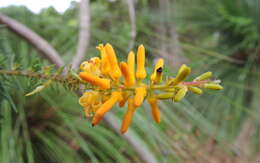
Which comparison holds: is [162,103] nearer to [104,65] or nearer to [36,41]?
[36,41]

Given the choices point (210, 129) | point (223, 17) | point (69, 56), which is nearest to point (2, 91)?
point (210, 129)

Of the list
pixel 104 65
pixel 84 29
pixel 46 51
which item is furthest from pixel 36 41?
pixel 104 65

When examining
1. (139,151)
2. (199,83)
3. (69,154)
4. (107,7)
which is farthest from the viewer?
(107,7)

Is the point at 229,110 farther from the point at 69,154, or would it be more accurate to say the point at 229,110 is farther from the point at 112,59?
the point at 112,59

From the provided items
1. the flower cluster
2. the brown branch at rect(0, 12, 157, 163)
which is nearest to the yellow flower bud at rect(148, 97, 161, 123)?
the flower cluster

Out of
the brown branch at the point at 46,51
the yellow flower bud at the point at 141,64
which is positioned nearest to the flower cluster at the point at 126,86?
the yellow flower bud at the point at 141,64

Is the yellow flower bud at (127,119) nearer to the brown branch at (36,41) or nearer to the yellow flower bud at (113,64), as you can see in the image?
the yellow flower bud at (113,64)
